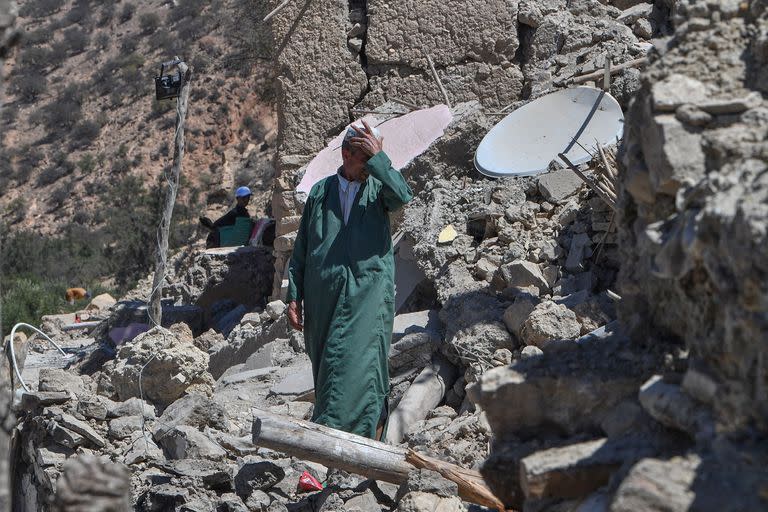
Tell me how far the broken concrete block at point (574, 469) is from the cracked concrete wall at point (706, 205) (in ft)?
0.81

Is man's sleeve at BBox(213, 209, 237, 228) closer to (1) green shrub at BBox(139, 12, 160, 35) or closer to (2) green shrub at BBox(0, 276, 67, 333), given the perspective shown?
(2) green shrub at BBox(0, 276, 67, 333)

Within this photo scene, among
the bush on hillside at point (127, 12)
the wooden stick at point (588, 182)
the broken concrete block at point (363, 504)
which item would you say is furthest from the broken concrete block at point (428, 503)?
the bush on hillside at point (127, 12)

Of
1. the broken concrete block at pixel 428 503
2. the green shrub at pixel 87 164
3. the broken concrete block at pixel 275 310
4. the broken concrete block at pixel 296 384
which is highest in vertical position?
the broken concrete block at pixel 428 503

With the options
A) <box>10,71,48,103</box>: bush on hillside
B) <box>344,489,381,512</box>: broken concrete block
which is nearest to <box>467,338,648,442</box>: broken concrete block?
<box>344,489,381,512</box>: broken concrete block

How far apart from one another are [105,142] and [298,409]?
21204 millimetres

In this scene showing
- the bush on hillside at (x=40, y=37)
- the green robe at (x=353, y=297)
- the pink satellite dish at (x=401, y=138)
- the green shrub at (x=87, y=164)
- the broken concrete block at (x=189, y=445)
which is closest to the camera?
the green robe at (x=353, y=297)

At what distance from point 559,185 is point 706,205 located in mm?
4502

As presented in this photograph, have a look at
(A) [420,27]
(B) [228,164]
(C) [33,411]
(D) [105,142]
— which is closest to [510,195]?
(A) [420,27]

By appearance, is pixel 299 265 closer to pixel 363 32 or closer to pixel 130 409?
pixel 130 409

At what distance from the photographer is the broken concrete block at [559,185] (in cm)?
681

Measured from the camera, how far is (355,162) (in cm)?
494

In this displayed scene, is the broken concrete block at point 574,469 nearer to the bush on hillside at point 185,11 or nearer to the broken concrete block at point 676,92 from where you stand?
the broken concrete block at point 676,92

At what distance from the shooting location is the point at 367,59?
8.70 metres

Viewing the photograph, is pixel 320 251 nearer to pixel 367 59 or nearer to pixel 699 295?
pixel 699 295
